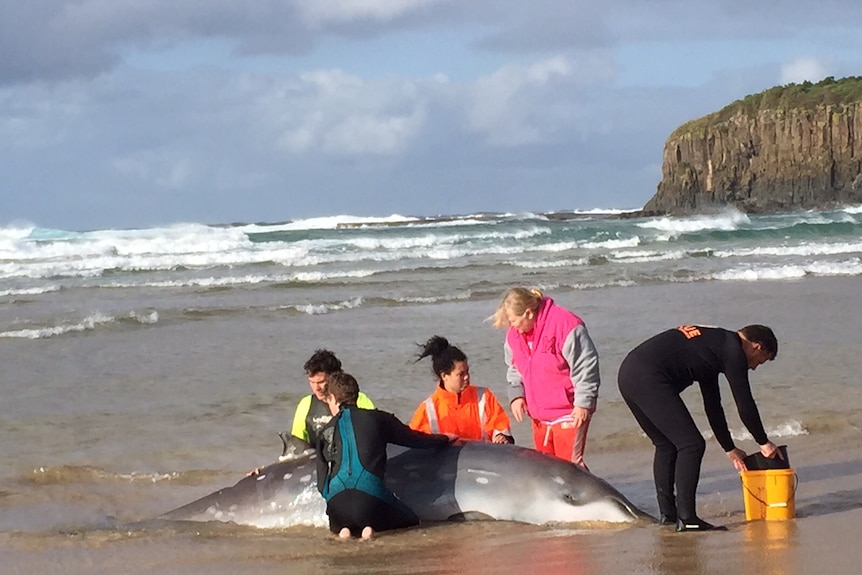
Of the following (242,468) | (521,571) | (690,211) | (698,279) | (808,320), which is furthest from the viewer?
(690,211)

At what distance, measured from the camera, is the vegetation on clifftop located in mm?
90438

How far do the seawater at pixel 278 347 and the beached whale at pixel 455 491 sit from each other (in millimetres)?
232

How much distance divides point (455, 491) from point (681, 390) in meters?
1.42

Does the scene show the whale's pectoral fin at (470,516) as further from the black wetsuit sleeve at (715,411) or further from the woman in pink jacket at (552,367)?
the black wetsuit sleeve at (715,411)

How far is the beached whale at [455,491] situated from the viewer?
648 centimetres

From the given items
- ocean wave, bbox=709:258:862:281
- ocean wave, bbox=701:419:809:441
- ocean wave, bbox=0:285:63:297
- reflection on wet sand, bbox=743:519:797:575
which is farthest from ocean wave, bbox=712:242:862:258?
reflection on wet sand, bbox=743:519:797:575

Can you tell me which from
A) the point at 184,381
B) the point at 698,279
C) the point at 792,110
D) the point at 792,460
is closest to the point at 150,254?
the point at 698,279

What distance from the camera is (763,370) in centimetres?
1155

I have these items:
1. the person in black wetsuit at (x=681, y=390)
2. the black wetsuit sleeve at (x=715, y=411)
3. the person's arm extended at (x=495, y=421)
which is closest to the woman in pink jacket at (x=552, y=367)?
the person's arm extended at (x=495, y=421)

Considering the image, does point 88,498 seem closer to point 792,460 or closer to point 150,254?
point 792,460

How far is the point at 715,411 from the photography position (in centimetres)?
646

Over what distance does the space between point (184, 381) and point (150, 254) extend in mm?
29567

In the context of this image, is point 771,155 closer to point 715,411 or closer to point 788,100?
point 788,100

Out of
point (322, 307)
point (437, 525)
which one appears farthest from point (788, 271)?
point (437, 525)
